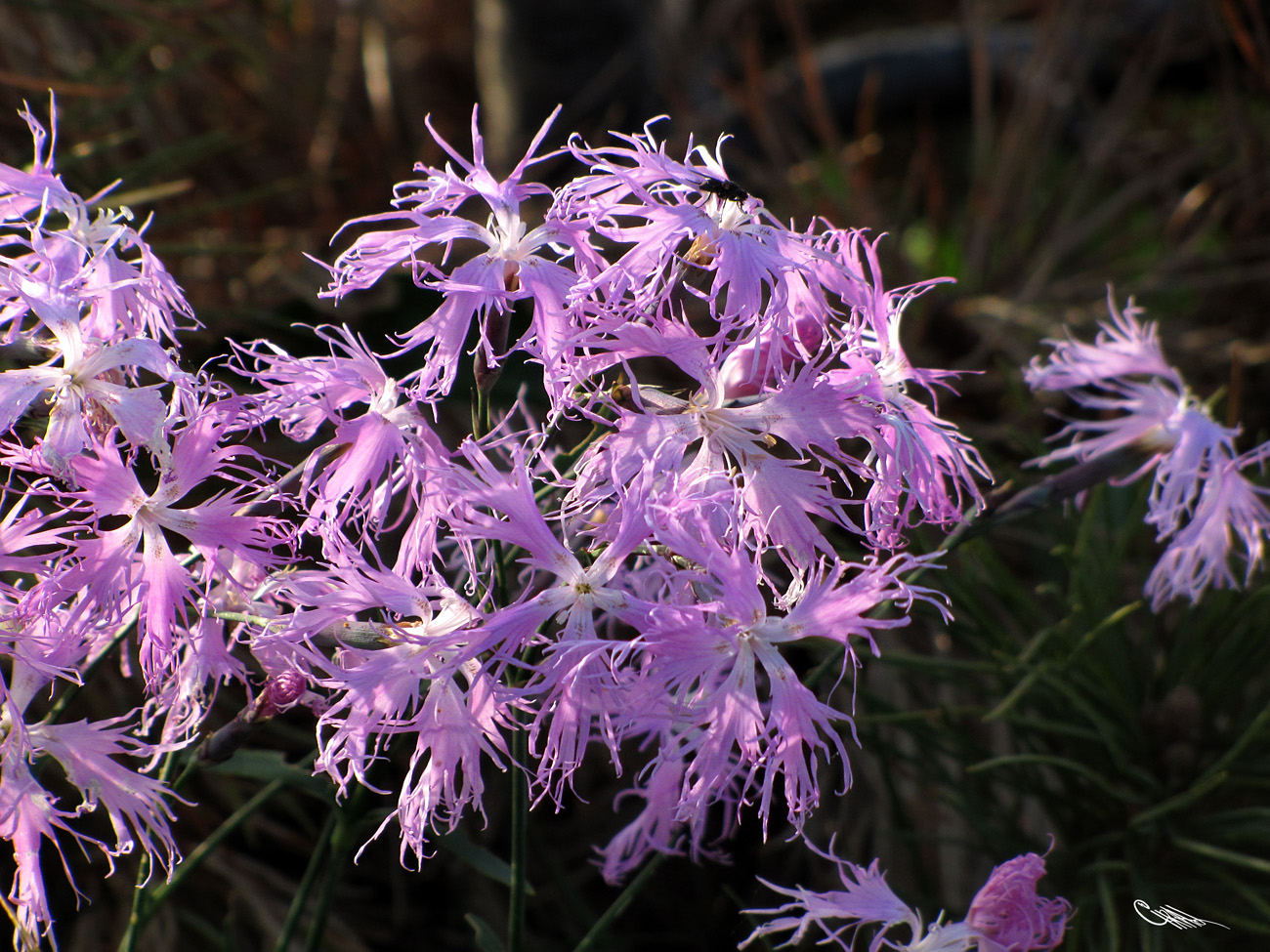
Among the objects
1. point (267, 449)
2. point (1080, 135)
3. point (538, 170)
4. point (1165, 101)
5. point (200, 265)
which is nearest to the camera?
point (267, 449)

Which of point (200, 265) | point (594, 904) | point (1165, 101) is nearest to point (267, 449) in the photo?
point (594, 904)

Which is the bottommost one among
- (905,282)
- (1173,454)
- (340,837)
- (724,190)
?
(905,282)

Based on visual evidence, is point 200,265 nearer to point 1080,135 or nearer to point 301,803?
point 301,803

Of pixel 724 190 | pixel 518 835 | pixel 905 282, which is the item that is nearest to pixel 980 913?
pixel 518 835
